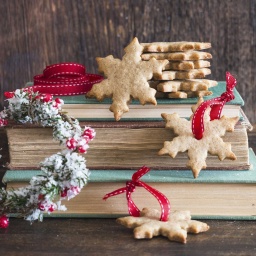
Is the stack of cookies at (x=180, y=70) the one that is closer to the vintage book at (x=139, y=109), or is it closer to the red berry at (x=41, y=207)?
the vintage book at (x=139, y=109)

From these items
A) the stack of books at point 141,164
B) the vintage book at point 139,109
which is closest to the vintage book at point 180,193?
the stack of books at point 141,164

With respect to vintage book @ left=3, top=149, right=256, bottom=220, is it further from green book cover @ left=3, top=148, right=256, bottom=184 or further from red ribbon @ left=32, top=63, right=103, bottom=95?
red ribbon @ left=32, top=63, right=103, bottom=95

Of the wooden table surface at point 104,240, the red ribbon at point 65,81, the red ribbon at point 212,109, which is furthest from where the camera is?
the red ribbon at point 65,81

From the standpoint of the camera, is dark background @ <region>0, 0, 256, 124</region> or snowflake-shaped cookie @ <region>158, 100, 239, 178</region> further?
dark background @ <region>0, 0, 256, 124</region>

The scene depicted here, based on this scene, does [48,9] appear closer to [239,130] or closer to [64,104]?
[64,104]

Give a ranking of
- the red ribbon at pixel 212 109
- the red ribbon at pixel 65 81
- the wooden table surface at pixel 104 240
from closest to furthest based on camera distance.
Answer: the wooden table surface at pixel 104 240, the red ribbon at pixel 212 109, the red ribbon at pixel 65 81

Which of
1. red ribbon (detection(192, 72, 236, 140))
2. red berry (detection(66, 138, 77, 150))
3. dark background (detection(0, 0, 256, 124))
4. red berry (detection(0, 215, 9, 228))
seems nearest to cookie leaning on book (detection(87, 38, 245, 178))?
red ribbon (detection(192, 72, 236, 140))

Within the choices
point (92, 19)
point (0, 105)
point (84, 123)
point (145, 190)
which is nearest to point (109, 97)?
point (84, 123)

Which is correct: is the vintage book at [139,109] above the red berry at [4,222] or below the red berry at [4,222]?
above
